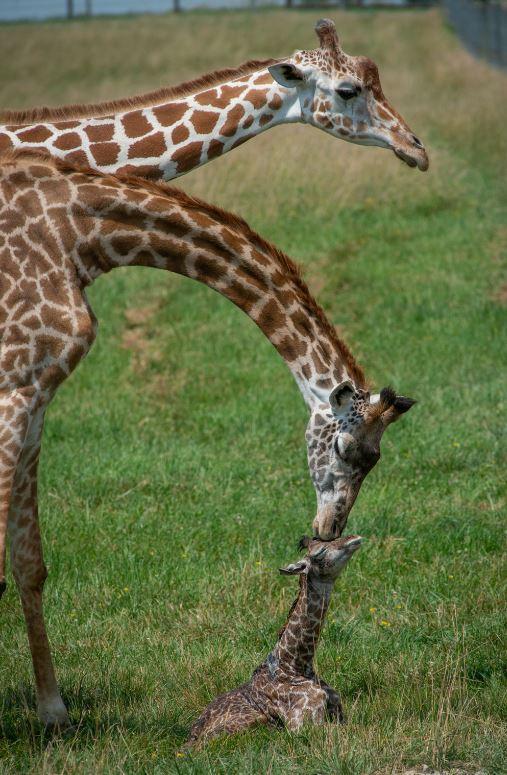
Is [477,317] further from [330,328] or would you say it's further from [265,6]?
[265,6]

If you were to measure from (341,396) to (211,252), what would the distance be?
958 millimetres

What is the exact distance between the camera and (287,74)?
632 cm

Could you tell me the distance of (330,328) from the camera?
5.15m

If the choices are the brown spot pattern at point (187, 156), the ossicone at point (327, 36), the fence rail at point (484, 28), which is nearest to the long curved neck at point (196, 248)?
the brown spot pattern at point (187, 156)

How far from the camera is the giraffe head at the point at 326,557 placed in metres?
4.89

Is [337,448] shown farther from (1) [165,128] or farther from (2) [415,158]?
(1) [165,128]

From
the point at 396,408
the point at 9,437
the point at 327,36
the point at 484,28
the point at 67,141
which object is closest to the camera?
the point at 9,437

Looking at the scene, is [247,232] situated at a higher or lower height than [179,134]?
lower

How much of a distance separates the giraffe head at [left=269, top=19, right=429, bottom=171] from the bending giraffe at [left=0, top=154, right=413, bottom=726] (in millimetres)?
1489

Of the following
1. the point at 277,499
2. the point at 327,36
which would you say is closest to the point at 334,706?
the point at 277,499

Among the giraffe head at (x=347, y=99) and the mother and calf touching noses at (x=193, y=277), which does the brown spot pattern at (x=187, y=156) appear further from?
the mother and calf touching noses at (x=193, y=277)

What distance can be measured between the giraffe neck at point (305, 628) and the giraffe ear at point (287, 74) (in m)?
2.98

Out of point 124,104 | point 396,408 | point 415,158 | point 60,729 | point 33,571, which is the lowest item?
point 60,729

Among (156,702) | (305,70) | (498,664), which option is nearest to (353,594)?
(498,664)
